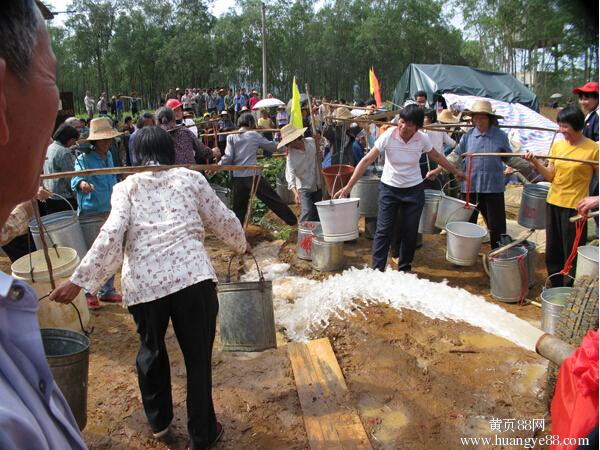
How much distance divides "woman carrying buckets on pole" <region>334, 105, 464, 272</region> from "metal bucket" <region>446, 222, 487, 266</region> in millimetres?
429

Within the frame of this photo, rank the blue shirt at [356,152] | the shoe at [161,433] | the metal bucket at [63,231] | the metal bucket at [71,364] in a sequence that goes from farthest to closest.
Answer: the blue shirt at [356,152], the metal bucket at [63,231], the shoe at [161,433], the metal bucket at [71,364]

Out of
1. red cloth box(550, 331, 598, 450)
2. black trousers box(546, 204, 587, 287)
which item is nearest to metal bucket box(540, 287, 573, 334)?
black trousers box(546, 204, 587, 287)

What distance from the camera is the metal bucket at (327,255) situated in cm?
582

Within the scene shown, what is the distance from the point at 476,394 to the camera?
3.11 m

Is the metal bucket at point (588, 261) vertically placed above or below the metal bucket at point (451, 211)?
below

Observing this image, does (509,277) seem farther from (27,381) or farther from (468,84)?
(468,84)

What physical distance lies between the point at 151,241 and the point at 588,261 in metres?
3.50

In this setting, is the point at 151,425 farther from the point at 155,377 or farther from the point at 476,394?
the point at 476,394

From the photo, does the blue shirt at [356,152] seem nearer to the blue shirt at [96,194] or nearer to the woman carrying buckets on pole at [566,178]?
the woman carrying buckets on pole at [566,178]

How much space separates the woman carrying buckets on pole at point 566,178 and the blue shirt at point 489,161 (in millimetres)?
665

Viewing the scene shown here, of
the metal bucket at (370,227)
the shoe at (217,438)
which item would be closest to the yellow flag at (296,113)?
the metal bucket at (370,227)

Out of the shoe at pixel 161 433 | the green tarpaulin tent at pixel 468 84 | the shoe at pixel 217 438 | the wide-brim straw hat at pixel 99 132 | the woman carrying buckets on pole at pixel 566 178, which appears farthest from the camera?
the green tarpaulin tent at pixel 468 84

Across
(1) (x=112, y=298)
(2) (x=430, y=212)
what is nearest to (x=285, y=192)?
(2) (x=430, y=212)

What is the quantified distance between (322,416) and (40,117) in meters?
2.64
